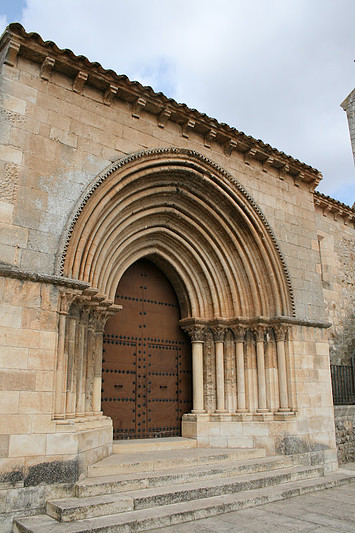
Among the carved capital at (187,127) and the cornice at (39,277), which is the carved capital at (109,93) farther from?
the cornice at (39,277)

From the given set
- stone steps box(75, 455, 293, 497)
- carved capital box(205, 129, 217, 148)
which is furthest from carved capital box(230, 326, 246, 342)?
carved capital box(205, 129, 217, 148)

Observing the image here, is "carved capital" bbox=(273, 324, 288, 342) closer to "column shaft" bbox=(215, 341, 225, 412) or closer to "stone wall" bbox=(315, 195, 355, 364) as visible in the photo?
"column shaft" bbox=(215, 341, 225, 412)

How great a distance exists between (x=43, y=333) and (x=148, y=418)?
288cm

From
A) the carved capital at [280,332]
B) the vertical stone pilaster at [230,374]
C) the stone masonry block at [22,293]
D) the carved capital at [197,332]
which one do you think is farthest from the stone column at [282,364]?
the stone masonry block at [22,293]

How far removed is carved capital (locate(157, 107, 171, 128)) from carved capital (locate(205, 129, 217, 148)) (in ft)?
2.56

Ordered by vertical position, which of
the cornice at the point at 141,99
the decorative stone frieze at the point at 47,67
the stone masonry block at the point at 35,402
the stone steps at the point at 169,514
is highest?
the cornice at the point at 141,99

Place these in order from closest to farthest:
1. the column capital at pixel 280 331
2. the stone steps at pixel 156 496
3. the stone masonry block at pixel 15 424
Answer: the stone steps at pixel 156 496, the stone masonry block at pixel 15 424, the column capital at pixel 280 331

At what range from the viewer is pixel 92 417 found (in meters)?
5.86

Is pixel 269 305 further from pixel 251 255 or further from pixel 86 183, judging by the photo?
pixel 86 183

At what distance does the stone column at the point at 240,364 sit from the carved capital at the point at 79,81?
417 centimetres

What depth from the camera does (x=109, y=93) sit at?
20.5 ft

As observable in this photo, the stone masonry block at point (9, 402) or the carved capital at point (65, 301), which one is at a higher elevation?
the carved capital at point (65, 301)

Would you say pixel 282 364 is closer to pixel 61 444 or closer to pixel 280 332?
pixel 280 332

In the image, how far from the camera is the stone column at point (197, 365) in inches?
291
